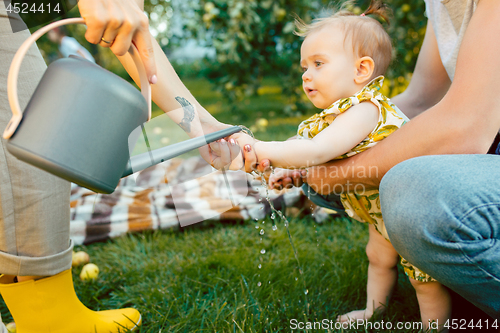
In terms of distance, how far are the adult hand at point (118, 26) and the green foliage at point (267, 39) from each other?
2860 millimetres

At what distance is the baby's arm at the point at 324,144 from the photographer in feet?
3.36

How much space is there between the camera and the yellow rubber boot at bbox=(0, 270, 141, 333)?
1036 millimetres

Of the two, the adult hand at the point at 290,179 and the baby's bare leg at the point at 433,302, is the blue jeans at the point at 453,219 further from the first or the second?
the adult hand at the point at 290,179

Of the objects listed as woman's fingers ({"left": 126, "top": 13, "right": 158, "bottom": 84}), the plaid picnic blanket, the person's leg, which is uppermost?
woman's fingers ({"left": 126, "top": 13, "right": 158, "bottom": 84})

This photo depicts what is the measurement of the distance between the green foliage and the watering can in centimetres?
303

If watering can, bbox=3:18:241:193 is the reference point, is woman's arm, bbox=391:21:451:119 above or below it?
above

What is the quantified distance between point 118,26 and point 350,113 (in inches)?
25.5

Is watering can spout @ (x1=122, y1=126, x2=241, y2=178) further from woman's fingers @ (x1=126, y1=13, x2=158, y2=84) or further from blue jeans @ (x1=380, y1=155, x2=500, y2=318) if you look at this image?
blue jeans @ (x1=380, y1=155, x2=500, y2=318)

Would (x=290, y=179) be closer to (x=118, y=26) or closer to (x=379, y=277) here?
(x=379, y=277)

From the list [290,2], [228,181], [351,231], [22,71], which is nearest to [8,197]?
[22,71]

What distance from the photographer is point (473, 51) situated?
87cm

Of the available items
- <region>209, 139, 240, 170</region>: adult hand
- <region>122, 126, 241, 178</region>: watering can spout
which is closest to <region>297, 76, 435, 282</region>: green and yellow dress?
<region>209, 139, 240, 170</region>: adult hand

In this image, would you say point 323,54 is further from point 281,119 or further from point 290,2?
point 281,119

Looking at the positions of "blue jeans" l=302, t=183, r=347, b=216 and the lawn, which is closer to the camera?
the lawn
